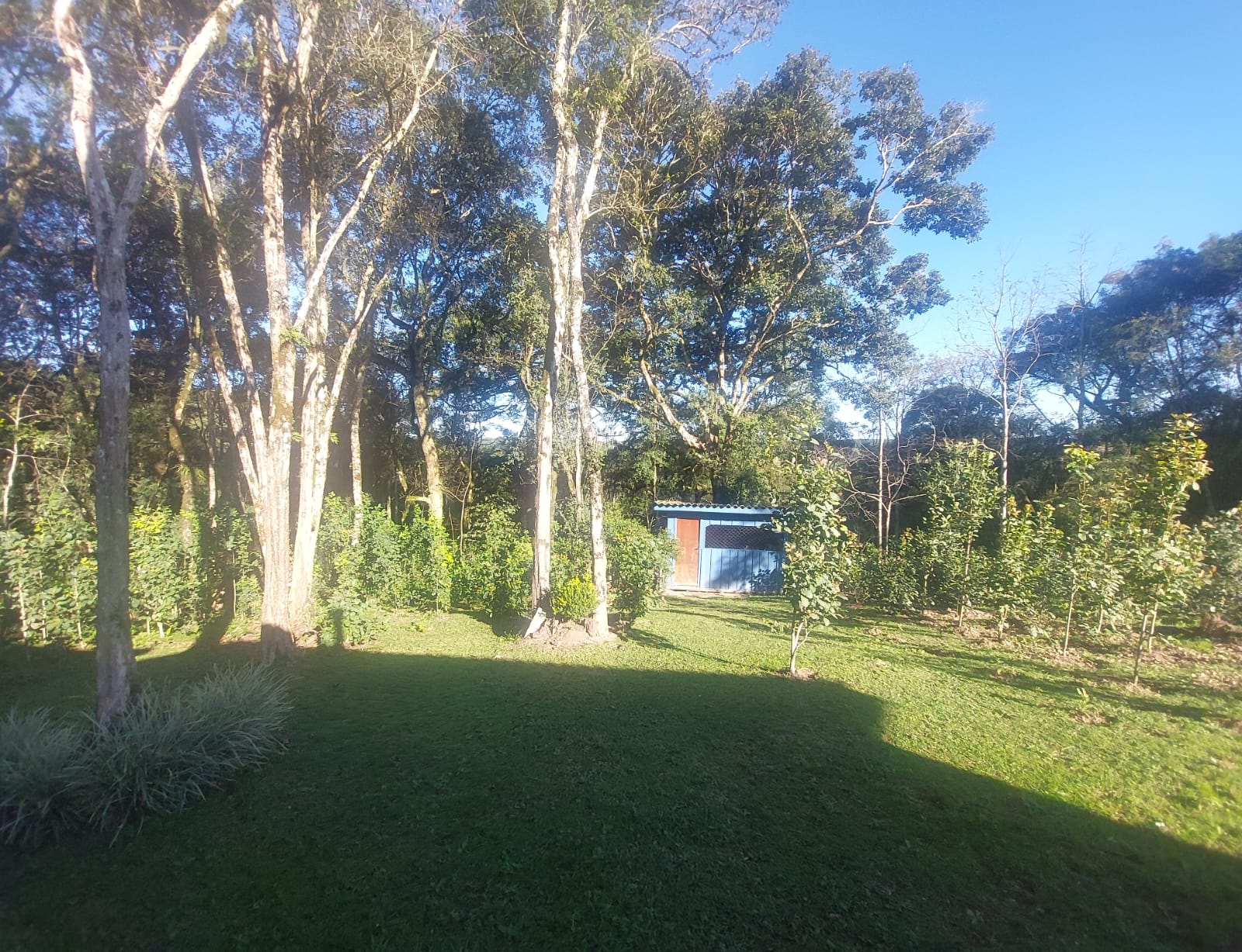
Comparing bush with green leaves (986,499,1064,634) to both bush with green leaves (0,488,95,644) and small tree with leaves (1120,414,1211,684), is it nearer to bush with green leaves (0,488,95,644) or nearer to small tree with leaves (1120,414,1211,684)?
small tree with leaves (1120,414,1211,684)

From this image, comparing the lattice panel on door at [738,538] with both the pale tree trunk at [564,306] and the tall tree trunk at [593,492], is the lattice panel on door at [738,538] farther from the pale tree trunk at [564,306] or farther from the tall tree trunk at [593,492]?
the tall tree trunk at [593,492]

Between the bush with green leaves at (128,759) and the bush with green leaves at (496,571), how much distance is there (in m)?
6.24

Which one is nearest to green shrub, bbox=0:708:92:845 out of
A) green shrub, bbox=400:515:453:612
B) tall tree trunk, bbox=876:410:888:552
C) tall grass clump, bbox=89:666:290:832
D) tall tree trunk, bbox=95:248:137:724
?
tall grass clump, bbox=89:666:290:832

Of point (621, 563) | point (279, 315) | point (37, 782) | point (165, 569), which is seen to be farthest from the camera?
point (621, 563)

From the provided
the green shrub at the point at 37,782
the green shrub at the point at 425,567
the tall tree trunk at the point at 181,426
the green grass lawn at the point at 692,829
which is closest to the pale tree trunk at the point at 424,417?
the green shrub at the point at 425,567

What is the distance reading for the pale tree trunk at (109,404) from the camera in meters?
A: 4.84

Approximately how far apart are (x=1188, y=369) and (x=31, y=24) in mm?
27755

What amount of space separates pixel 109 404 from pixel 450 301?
1304 centimetres

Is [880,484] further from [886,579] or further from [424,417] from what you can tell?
[424,417]

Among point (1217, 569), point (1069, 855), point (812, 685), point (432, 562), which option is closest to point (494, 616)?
point (432, 562)

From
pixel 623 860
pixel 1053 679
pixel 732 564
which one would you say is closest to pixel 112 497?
pixel 623 860

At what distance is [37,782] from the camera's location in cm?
390

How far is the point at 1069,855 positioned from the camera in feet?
11.8

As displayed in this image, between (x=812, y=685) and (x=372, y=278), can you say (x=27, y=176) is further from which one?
(x=812, y=685)
